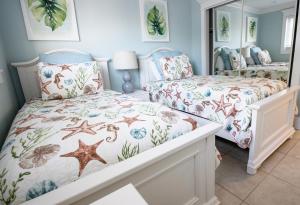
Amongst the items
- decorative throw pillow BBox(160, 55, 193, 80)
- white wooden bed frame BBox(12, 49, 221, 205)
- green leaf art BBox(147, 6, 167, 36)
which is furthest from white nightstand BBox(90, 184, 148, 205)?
green leaf art BBox(147, 6, 167, 36)

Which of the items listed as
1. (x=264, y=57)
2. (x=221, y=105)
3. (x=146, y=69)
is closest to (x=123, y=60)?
(x=146, y=69)

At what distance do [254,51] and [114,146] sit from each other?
2.76 m

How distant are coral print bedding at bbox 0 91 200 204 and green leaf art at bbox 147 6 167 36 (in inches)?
80.5

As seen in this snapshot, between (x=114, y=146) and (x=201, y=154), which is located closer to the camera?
(x=114, y=146)

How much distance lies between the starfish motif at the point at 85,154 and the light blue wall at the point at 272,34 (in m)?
2.69

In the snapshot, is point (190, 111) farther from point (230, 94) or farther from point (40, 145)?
point (40, 145)

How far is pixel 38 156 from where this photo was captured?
646mm

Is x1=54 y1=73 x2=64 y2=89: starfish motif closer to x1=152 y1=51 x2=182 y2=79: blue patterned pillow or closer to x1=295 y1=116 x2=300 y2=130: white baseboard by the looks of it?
x1=152 y1=51 x2=182 y2=79: blue patterned pillow

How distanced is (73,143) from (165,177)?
0.47m

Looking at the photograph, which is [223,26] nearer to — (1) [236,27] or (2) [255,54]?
(1) [236,27]

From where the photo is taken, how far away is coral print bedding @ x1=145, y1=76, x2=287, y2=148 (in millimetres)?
1435

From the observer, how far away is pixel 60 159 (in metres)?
0.64

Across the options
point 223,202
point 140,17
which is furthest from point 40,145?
point 140,17

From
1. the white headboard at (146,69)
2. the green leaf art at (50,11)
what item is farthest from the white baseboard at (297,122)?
the green leaf art at (50,11)
